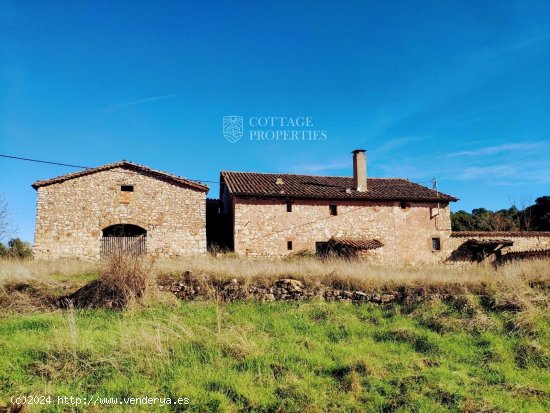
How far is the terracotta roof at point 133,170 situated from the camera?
19.5 m

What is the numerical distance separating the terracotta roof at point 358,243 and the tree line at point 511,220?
16.3m

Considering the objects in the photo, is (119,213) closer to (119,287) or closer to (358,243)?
(119,287)

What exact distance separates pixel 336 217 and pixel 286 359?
1712 centimetres

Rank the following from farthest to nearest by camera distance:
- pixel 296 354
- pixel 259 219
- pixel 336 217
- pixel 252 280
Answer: pixel 336 217, pixel 259 219, pixel 252 280, pixel 296 354

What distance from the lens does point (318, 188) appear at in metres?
24.5

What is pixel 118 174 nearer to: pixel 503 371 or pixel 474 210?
pixel 503 371

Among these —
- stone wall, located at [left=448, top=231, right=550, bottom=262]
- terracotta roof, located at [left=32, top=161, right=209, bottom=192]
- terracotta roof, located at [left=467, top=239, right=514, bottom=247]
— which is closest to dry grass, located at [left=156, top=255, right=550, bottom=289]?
terracotta roof, located at [left=32, top=161, right=209, bottom=192]

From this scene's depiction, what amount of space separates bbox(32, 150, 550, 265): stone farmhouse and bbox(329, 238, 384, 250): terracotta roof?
0.06 metres

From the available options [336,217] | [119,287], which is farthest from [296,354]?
[336,217]

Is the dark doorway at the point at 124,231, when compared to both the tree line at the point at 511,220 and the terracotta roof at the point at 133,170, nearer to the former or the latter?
the terracotta roof at the point at 133,170

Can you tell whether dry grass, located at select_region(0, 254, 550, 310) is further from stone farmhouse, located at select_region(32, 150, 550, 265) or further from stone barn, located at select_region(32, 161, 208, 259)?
stone barn, located at select_region(32, 161, 208, 259)

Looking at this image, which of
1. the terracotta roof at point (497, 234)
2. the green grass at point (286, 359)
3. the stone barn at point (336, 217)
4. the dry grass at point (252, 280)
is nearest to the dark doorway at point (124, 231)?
the stone barn at point (336, 217)

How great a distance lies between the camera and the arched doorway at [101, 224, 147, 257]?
19.8 m

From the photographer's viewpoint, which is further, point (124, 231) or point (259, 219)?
point (259, 219)
